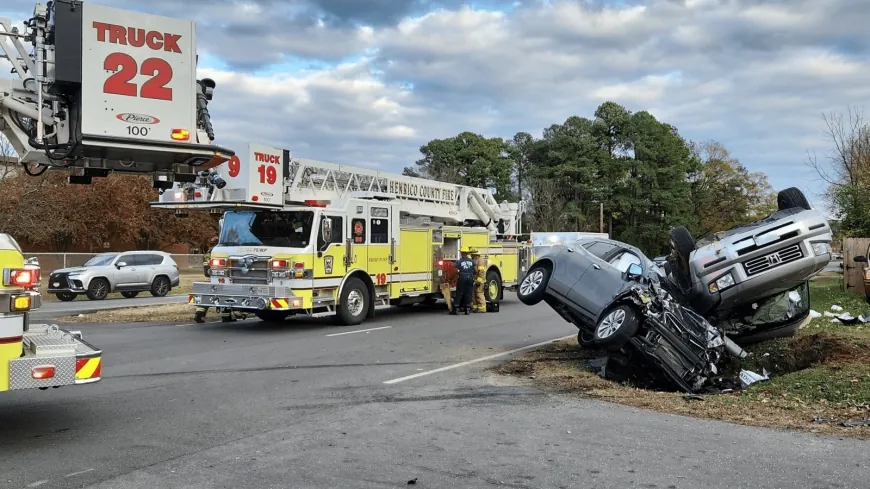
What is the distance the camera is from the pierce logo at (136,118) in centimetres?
602

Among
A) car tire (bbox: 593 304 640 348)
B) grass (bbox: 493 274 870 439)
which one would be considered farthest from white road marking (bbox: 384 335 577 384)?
car tire (bbox: 593 304 640 348)

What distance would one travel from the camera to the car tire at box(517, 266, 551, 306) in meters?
9.96

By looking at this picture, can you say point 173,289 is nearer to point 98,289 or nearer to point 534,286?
point 98,289

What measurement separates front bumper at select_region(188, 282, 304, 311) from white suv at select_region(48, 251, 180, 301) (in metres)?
11.0

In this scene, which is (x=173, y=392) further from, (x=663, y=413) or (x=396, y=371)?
(x=663, y=413)

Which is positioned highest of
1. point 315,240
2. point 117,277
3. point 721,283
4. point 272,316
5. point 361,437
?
point 315,240

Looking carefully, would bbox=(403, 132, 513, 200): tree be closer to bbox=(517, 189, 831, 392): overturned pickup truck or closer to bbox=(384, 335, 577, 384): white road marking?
bbox=(384, 335, 577, 384): white road marking

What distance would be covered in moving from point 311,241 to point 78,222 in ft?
86.6

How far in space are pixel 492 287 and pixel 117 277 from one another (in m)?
12.9

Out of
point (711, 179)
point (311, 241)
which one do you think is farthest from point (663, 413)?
point (711, 179)

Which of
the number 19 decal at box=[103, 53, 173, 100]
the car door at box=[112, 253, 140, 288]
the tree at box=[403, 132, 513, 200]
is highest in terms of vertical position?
the tree at box=[403, 132, 513, 200]

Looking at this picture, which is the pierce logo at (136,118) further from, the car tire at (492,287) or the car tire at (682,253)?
the car tire at (492,287)

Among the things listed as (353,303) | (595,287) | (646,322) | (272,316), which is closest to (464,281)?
(353,303)

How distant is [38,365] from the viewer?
5.45 m
